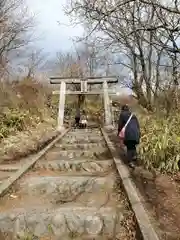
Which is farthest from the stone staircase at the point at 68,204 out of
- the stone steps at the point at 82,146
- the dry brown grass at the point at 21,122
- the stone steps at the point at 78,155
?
the stone steps at the point at 82,146

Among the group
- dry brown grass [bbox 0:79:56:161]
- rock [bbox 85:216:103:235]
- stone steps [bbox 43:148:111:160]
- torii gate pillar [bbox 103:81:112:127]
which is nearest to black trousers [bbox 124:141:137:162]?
stone steps [bbox 43:148:111:160]

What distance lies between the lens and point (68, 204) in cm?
665

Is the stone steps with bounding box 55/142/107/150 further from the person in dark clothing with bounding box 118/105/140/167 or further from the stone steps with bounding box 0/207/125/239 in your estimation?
the stone steps with bounding box 0/207/125/239

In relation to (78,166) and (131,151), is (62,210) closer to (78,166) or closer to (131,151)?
(78,166)

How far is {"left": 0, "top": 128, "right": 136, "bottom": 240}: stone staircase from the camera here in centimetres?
560

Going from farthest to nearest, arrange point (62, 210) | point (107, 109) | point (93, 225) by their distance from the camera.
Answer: point (107, 109), point (62, 210), point (93, 225)

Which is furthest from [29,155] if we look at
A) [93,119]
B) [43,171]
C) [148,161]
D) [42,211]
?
[93,119]

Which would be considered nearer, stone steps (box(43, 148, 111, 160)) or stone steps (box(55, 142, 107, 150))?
stone steps (box(43, 148, 111, 160))

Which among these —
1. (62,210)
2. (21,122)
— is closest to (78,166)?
(62,210)

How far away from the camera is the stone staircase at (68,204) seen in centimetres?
560

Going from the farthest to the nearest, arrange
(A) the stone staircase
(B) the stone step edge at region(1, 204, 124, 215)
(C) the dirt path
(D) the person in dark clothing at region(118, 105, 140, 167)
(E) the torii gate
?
(E) the torii gate, (D) the person in dark clothing at region(118, 105, 140, 167), (B) the stone step edge at region(1, 204, 124, 215), (A) the stone staircase, (C) the dirt path

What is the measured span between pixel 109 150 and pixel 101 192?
15.2 feet

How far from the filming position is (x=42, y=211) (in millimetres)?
6082

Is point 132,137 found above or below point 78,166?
above
